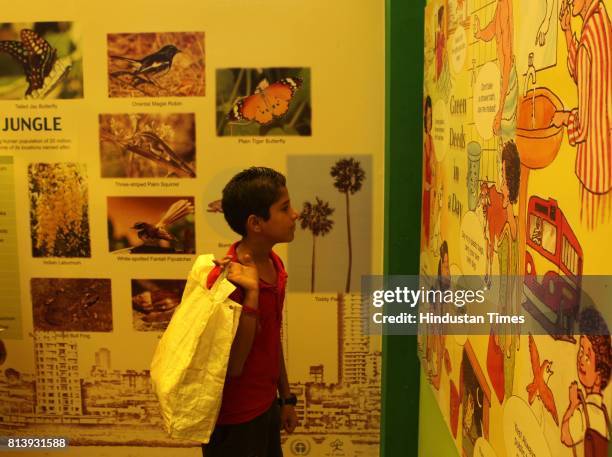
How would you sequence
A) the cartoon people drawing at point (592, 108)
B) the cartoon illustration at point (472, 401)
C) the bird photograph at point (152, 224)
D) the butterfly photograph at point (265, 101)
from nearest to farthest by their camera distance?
the cartoon people drawing at point (592, 108), the cartoon illustration at point (472, 401), the butterfly photograph at point (265, 101), the bird photograph at point (152, 224)

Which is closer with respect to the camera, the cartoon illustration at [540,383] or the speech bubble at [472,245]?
the cartoon illustration at [540,383]

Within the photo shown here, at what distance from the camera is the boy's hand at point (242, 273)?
152 cm

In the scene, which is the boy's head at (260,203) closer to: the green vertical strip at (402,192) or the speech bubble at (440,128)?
the speech bubble at (440,128)

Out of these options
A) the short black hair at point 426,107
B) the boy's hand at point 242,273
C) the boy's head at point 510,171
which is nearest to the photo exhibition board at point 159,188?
the short black hair at point 426,107

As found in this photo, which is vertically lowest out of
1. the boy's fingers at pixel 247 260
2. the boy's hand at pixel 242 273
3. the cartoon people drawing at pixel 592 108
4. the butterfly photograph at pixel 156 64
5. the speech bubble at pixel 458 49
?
the boy's hand at pixel 242 273

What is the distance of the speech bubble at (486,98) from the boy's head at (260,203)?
0.53 meters

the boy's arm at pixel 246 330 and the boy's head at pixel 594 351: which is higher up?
the boy's head at pixel 594 351

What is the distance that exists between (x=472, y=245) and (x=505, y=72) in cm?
38

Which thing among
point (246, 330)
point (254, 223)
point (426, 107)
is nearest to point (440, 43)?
point (426, 107)

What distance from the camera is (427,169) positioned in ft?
6.45

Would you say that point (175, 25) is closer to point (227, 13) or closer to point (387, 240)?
point (227, 13)

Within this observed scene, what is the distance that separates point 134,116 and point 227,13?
0.51 metres

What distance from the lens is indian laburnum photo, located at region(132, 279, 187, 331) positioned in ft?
8.10

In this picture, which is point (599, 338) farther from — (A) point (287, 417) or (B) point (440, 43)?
(A) point (287, 417)
